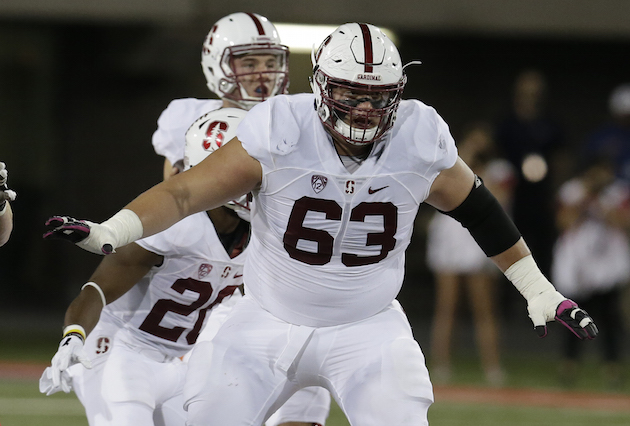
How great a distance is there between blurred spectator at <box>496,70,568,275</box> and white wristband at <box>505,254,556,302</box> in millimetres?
5068

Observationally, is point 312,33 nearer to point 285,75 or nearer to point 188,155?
point 285,75

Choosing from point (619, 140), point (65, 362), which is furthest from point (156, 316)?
point (619, 140)

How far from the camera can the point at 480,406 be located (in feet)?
19.7

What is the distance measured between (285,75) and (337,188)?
1.33 meters

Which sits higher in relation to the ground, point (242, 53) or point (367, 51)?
point (367, 51)

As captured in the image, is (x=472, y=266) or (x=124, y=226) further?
(x=472, y=266)

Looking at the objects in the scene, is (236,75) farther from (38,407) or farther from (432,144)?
(38,407)

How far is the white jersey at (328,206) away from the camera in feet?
8.89

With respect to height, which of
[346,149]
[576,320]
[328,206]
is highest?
[346,149]

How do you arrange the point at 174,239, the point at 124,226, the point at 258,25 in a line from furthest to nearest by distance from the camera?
the point at 258,25 < the point at 174,239 < the point at 124,226

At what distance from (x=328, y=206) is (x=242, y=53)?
1398 mm

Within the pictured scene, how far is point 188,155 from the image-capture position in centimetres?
324

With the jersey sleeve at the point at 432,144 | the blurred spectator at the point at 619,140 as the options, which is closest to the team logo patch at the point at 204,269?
the jersey sleeve at the point at 432,144

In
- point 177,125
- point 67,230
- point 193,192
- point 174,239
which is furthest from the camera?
point 177,125
